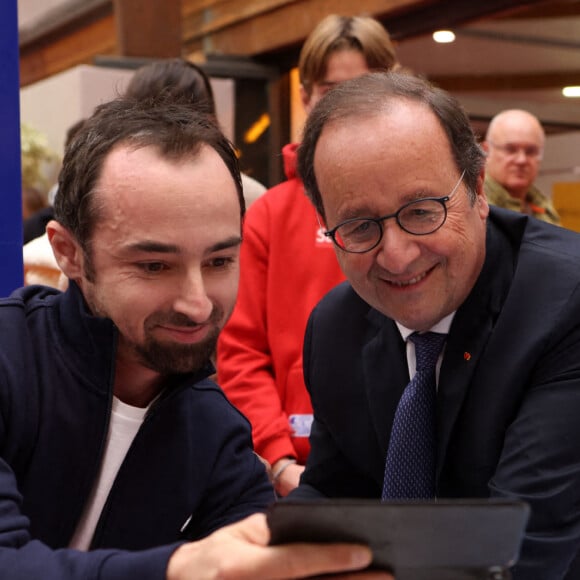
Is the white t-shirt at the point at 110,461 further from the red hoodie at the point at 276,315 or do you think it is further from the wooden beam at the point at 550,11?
the wooden beam at the point at 550,11

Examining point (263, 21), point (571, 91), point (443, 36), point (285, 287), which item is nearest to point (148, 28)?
point (263, 21)

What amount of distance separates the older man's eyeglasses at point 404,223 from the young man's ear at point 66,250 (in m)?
0.43

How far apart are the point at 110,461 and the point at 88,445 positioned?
6 centimetres

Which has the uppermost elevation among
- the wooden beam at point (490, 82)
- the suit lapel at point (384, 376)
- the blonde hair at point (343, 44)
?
the wooden beam at point (490, 82)

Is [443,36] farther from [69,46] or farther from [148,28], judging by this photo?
[69,46]

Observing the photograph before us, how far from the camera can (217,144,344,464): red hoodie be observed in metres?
2.53

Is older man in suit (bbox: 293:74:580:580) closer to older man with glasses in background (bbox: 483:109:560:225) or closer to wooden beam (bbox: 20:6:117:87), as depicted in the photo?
older man with glasses in background (bbox: 483:109:560:225)

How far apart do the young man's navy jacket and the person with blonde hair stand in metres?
0.84

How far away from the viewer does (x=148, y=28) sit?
6.96 m

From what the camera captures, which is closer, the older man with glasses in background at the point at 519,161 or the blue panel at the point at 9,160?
the blue panel at the point at 9,160

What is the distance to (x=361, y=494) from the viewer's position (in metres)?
1.88

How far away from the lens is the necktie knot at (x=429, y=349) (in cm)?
173

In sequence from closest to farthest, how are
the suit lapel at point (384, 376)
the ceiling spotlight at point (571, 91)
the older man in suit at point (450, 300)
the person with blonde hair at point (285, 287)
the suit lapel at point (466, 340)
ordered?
the older man in suit at point (450, 300) → the suit lapel at point (466, 340) → the suit lapel at point (384, 376) → the person with blonde hair at point (285, 287) → the ceiling spotlight at point (571, 91)

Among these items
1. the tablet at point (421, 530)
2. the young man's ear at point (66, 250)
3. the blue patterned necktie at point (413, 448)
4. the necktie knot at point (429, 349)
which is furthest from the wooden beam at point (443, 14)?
the tablet at point (421, 530)
